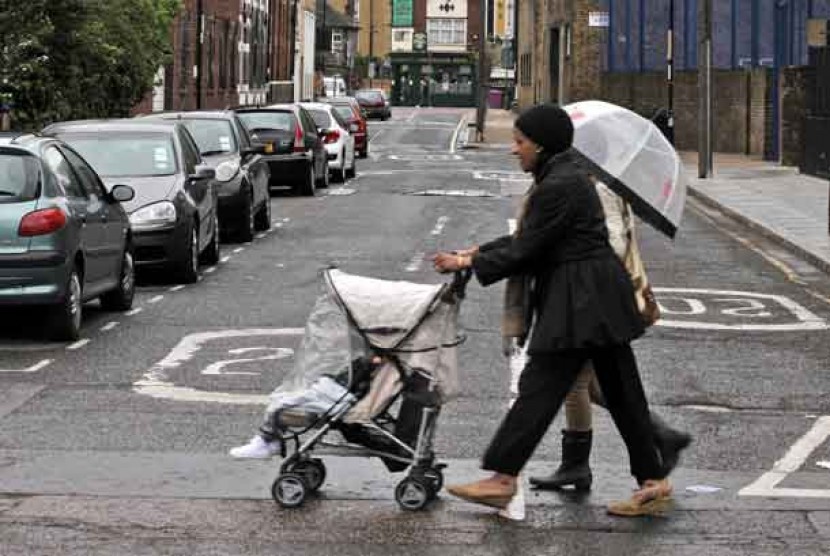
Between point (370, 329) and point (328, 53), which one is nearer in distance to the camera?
point (370, 329)

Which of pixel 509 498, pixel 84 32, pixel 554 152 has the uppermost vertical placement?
pixel 84 32

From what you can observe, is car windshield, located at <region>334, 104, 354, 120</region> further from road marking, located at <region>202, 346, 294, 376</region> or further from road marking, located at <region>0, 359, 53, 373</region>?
road marking, located at <region>0, 359, 53, 373</region>

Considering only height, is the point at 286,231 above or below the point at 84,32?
below

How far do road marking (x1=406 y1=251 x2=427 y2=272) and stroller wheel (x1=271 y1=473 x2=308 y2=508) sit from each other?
1164 cm

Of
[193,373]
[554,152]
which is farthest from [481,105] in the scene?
[554,152]

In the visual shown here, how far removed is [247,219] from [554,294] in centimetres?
1570

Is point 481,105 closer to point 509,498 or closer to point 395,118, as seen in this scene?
point 395,118

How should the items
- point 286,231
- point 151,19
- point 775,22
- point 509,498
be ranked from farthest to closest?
point 775,22 < point 151,19 < point 286,231 < point 509,498

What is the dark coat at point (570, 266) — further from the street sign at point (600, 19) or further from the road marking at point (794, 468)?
the street sign at point (600, 19)

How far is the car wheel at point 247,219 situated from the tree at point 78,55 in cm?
757

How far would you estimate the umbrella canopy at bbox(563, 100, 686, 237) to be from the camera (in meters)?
8.77

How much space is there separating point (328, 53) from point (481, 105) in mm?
67211

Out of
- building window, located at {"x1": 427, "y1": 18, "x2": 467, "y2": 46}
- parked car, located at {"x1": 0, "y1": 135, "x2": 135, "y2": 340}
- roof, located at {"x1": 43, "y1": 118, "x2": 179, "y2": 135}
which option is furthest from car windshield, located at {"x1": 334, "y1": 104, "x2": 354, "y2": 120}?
building window, located at {"x1": 427, "y1": 18, "x2": 467, "y2": 46}

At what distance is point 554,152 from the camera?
8.33 m
